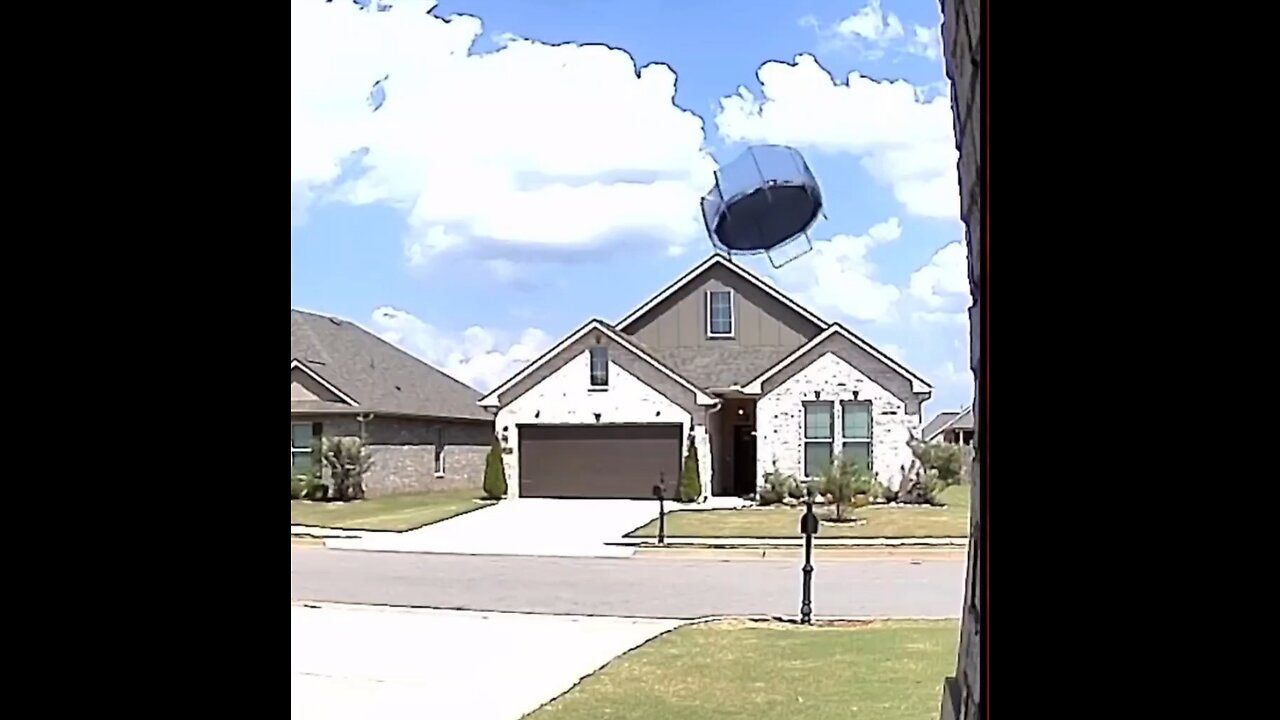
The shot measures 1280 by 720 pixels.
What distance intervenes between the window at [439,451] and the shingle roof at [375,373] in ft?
0.75

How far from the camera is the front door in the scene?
1416 centimetres

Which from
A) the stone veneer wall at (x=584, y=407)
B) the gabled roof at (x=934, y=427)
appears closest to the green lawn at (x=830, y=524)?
the gabled roof at (x=934, y=427)

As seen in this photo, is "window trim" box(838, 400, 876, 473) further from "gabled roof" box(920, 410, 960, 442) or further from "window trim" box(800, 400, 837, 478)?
"gabled roof" box(920, 410, 960, 442)

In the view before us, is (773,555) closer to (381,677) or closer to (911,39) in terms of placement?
(911,39)

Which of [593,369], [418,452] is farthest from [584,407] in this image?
[418,452]

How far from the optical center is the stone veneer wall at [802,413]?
1327cm

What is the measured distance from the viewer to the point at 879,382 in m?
13.6

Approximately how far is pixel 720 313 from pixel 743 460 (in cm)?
174

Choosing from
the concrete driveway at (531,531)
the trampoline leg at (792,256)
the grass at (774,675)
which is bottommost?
the grass at (774,675)

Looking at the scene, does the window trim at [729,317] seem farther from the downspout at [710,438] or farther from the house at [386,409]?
the house at [386,409]

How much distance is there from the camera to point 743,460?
1440 cm

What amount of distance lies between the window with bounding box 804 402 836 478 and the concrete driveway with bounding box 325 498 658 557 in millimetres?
1651

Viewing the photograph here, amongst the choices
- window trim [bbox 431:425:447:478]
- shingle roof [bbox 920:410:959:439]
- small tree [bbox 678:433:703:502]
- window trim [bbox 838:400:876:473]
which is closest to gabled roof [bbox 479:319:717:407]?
window trim [bbox 431:425:447:478]

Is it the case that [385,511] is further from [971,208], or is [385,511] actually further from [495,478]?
[971,208]
